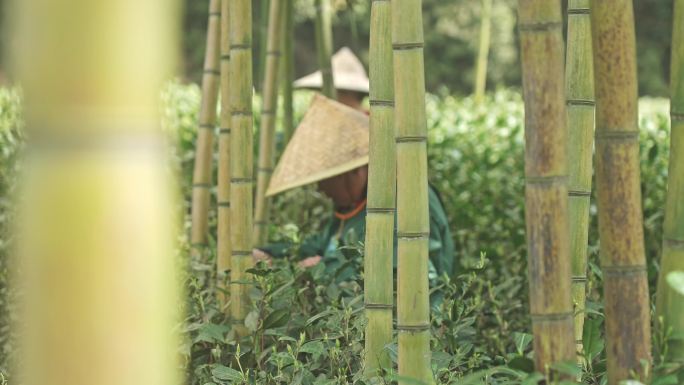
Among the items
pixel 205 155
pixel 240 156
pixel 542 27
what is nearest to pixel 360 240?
pixel 240 156

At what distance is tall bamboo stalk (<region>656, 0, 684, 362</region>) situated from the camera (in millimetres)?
1671

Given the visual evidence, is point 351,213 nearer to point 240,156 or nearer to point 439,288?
point 240,156

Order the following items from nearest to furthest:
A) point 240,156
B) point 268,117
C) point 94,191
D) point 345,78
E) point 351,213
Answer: point 94,191
point 240,156
point 351,213
point 268,117
point 345,78

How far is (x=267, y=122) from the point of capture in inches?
133

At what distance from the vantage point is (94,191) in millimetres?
1114

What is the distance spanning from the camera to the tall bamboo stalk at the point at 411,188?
1.93m

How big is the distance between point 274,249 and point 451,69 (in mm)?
13898

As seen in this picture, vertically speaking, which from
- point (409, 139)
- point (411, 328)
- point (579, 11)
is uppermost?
point (579, 11)

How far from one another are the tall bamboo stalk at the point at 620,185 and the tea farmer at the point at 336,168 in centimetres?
134

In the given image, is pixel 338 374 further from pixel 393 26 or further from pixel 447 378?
pixel 393 26

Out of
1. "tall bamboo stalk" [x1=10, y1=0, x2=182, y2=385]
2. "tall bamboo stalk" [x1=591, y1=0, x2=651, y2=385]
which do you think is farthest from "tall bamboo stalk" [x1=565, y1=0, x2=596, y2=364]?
"tall bamboo stalk" [x1=10, y1=0, x2=182, y2=385]

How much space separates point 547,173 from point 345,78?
3753mm

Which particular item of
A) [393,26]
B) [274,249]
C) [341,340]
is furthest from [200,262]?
[393,26]

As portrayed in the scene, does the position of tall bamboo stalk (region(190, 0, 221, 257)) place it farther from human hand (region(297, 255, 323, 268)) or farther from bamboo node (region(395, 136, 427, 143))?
bamboo node (region(395, 136, 427, 143))
